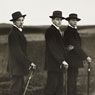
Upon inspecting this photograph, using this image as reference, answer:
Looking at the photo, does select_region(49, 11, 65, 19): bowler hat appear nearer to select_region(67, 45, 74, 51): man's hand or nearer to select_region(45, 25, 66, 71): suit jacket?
select_region(45, 25, 66, 71): suit jacket

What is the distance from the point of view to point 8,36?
5223 mm

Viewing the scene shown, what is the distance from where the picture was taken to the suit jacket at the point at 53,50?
5.25 m

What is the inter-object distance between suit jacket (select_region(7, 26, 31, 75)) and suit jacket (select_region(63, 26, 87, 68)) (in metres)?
0.57

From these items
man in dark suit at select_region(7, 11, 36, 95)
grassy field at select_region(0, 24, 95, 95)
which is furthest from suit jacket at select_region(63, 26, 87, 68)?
man in dark suit at select_region(7, 11, 36, 95)

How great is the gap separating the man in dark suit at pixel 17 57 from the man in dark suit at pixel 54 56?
29 centimetres

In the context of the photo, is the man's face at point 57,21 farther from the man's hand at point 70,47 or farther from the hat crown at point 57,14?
the man's hand at point 70,47

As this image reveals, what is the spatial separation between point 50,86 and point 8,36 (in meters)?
0.78

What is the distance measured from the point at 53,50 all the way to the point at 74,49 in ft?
1.17

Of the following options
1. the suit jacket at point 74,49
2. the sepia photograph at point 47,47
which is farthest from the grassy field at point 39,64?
the suit jacket at point 74,49

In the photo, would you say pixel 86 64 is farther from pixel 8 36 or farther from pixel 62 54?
pixel 8 36

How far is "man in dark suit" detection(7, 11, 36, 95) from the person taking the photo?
5148 mm

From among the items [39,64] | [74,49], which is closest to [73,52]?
[74,49]

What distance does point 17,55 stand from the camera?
203 inches

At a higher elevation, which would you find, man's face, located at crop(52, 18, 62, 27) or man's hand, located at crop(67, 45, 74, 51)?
man's face, located at crop(52, 18, 62, 27)
